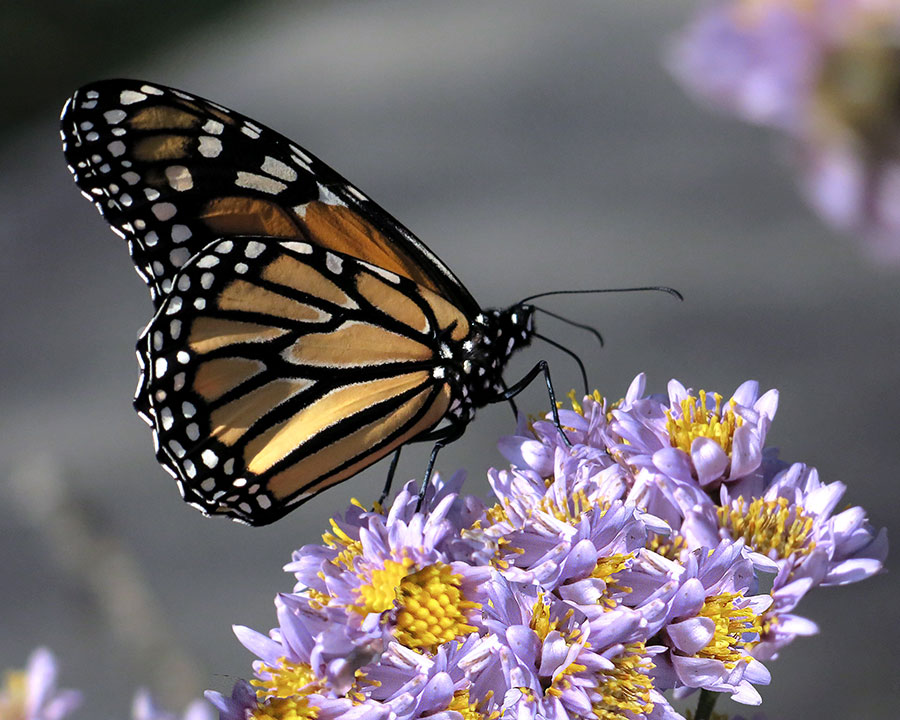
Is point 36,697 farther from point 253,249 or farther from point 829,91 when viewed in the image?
point 829,91

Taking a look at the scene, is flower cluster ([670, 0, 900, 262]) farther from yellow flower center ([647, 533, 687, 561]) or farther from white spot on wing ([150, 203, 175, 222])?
white spot on wing ([150, 203, 175, 222])

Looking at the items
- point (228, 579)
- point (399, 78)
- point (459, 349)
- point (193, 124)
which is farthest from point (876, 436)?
point (399, 78)

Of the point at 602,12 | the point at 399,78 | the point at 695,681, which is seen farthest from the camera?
the point at 602,12

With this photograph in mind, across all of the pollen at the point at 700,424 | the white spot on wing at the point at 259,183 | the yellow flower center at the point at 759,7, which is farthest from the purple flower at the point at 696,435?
the white spot on wing at the point at 259,183

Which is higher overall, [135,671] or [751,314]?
[751,314]

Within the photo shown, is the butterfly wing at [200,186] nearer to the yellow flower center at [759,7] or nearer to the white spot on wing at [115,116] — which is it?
the white spot on wing at [115,116]

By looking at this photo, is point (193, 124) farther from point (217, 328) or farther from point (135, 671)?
point (135, 671)

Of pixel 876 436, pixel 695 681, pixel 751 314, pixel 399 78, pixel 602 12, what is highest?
pixel 602 12
